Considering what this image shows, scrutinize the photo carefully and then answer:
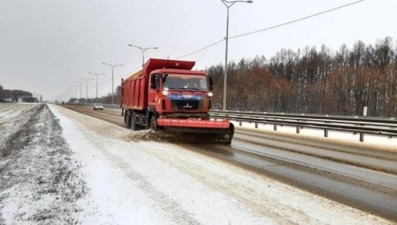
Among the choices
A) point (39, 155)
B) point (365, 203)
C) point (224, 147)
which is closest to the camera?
point (365, 203)

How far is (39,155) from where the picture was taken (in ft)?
32.6

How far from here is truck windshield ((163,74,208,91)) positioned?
49.6 feet

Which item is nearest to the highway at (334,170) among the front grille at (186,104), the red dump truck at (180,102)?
the red dump truck at (180,102)

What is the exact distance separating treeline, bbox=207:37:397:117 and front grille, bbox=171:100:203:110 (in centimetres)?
5082

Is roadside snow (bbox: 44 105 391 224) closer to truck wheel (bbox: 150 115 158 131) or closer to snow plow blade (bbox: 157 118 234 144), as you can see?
snow plow blade (bbox: 157 118 234 144)

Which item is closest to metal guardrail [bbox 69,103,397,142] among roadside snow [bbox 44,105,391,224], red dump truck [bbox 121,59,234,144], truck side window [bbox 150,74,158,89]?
red dump truck [bbox 121,59,234,144]

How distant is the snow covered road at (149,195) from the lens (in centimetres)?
479

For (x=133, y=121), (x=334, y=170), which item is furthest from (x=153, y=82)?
(x=334, y=170)

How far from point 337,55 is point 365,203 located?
97.2 metres

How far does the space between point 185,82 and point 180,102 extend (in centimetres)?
96

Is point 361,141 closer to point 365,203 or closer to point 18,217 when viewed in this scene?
point 365,203

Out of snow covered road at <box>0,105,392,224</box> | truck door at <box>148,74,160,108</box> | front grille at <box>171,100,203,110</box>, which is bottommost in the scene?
snow covered road at <box>0,105,392,224</box>

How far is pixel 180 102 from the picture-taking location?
14.9 meters

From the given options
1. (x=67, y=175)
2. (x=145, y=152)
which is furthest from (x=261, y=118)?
(x=67, y=175)
